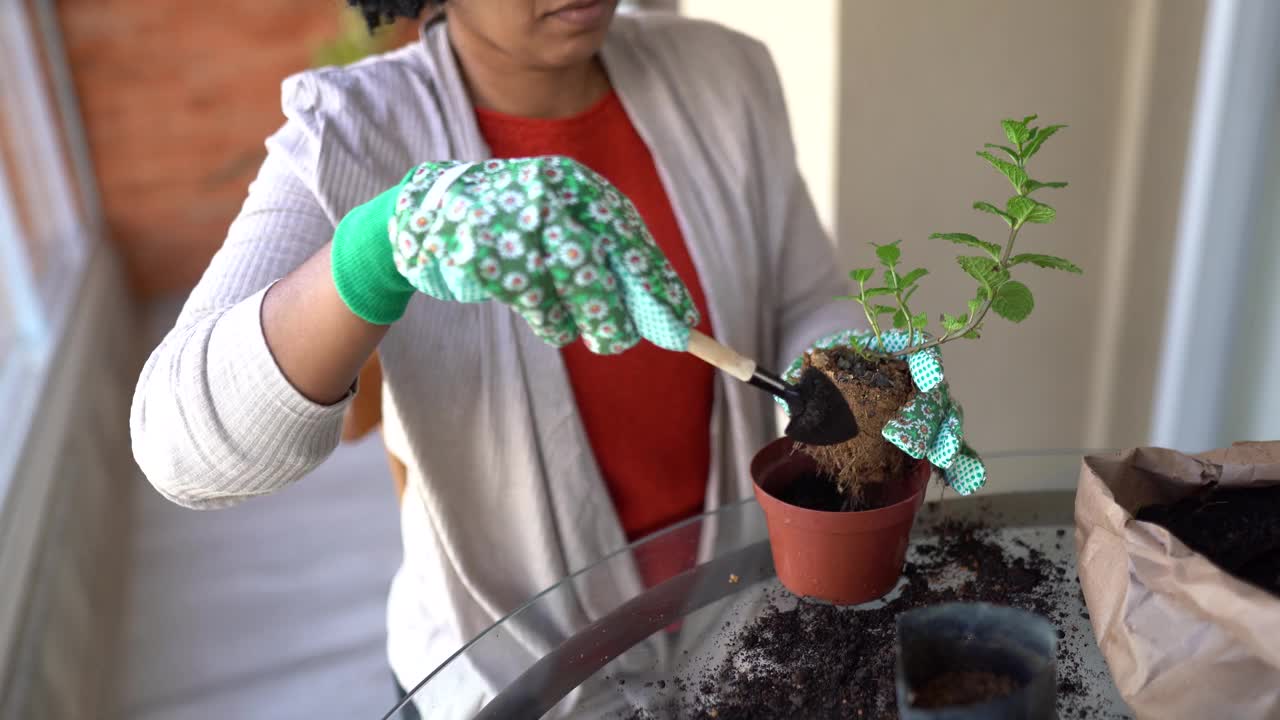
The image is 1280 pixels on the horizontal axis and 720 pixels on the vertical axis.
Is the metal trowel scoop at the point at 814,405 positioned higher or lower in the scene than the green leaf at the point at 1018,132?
lower

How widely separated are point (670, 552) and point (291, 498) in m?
2.18

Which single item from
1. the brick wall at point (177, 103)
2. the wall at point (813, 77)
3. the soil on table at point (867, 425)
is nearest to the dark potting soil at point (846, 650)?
the soil on table at point (867, 425)

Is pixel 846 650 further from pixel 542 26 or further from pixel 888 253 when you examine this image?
pixel 542 26

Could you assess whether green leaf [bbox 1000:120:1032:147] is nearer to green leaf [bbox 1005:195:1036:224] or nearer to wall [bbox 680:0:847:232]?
green leaf [bbox 1005:195:1036:224]

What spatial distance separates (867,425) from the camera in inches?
31.2

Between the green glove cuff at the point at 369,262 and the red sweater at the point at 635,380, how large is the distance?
14.1 inches

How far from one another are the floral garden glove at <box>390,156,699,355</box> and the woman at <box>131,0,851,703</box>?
4 centimetres

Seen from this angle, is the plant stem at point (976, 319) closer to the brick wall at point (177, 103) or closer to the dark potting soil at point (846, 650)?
the dark potting soil at point (846, 650)

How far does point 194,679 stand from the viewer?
7.21ft

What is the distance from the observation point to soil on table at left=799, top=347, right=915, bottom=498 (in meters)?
0.80

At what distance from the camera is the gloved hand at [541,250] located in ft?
2.21

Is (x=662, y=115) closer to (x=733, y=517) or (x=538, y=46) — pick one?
(x=538, y=46)

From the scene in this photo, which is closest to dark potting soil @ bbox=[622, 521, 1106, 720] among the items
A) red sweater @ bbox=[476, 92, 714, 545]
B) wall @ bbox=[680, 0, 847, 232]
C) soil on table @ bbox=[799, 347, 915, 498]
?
soil on table @ bbox=[799, 347, 915, 498]

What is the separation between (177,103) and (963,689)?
14.0 ft
